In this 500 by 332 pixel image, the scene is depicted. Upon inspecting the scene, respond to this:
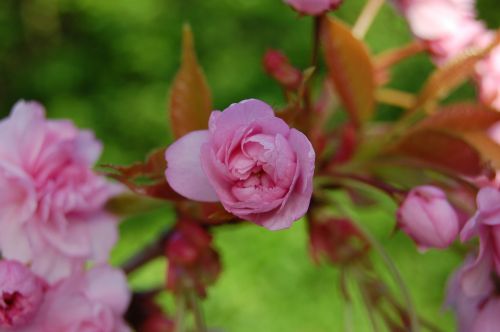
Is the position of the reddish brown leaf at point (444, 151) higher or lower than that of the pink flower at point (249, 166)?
lower

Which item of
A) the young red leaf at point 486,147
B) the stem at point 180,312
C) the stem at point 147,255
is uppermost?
the young red leaf at point 486,147

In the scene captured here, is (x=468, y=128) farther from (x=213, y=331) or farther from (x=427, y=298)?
(x=427, y=298)

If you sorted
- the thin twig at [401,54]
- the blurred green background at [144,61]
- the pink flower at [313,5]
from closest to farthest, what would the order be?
1. the pink flower at [313,5]
2. the thin twig at [401,54]
3. the blurred green background at [144,61]

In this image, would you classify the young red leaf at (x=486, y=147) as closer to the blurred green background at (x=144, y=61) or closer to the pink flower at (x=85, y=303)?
the pink flower at (x=85, y=303)

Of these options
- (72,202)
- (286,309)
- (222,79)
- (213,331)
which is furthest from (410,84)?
(72,202)

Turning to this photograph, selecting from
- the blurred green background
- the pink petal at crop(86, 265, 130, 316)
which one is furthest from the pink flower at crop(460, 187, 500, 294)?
the blurred green background

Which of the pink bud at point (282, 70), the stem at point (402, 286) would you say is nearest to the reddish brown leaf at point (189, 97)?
the pink bud at point (282, 70)

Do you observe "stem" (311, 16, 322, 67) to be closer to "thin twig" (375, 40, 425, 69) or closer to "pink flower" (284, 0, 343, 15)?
"pink flower" (284, 0, 343, 15)
